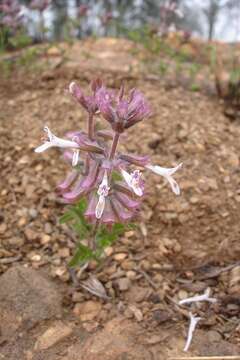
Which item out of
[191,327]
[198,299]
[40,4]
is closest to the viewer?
[191,327]

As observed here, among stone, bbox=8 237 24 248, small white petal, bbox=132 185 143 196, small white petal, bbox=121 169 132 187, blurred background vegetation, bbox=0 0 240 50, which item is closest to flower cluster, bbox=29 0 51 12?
blurred background vegetation, bbox=0 0 240 50

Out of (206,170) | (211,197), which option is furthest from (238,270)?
(206,170)

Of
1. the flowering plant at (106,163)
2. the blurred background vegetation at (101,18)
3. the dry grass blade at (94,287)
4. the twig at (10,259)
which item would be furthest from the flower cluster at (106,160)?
the blurred background vegetation at (101,18)

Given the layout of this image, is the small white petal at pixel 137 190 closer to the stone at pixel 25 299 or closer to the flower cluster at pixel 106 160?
the flower cluster at pixel 106 160

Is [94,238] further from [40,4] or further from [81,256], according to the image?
[40,4]

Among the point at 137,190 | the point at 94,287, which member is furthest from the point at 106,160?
the point at 94,287
